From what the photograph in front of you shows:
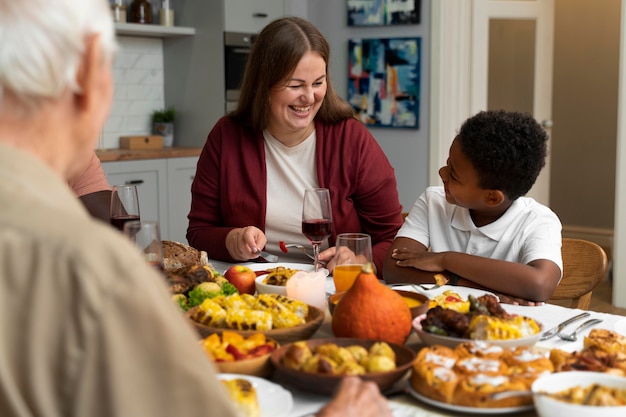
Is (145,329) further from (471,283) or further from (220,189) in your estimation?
(220,189)

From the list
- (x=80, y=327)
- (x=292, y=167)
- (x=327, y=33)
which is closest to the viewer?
(x=80, y=327)

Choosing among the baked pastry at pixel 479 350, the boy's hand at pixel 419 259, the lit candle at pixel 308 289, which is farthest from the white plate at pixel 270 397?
the boy's hand at pixel 419 259

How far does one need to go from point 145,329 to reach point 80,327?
2.4 inches

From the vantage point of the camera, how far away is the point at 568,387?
3.92 feet

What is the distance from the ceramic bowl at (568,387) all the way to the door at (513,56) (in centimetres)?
422

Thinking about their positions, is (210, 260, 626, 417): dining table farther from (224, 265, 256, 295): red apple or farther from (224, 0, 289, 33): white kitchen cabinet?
(224, 0, 289, 33): white kitchen cabinet

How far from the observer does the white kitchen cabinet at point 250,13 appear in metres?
5.24

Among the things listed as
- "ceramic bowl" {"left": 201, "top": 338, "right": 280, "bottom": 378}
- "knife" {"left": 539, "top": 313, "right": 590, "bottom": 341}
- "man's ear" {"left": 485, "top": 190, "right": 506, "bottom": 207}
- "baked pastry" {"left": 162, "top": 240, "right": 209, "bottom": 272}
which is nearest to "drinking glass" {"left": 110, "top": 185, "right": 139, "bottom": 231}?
"baked pastry" {"left": 162, "top": 240, "right": 209, "bottom": 272}

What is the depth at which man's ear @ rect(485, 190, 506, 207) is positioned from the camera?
2064 millimetres

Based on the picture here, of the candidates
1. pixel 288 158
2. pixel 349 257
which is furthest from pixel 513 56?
pixel 349 257

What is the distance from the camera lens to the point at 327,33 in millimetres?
5809

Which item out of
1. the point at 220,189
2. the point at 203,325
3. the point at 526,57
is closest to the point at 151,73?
the point at 526,57

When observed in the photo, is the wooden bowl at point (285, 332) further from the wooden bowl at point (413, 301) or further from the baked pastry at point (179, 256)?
the baked pastry at point (179, 256)

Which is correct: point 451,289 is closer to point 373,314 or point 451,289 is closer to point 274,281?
point 274,281
